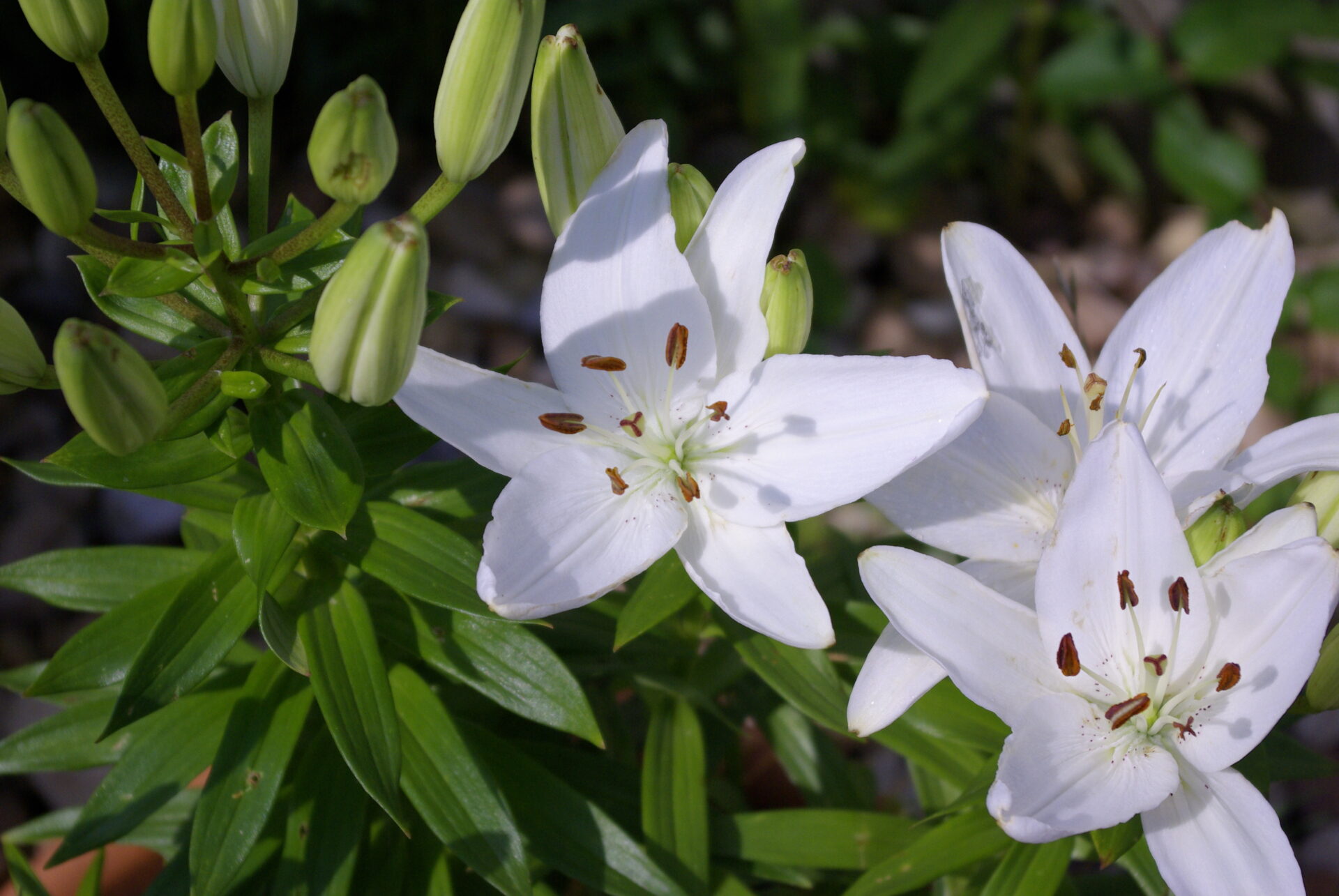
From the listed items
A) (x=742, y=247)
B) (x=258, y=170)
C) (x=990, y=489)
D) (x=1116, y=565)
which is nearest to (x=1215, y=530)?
(x=1116, y=565)

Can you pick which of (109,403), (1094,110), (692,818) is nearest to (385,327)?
(109,403)

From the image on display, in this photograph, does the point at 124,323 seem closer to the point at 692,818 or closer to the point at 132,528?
the point at 692,818

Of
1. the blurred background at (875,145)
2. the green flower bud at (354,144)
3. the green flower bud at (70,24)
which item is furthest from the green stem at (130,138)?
the blurred background at (875,145)

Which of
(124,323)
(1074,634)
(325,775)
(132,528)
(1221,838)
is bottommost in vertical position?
(132,528)

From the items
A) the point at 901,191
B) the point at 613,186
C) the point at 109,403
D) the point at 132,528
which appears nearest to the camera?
the point at 109,403

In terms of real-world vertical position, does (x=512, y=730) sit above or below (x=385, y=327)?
below

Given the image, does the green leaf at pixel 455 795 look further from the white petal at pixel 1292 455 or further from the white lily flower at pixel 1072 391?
the white petal at pixel 1292 455

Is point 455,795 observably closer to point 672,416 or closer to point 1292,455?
point 672,416
